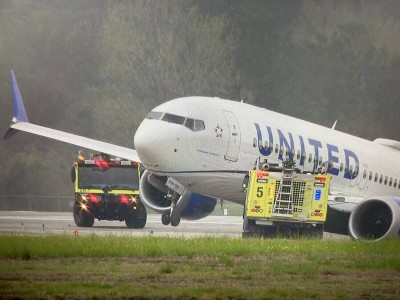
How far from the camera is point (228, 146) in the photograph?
34938mm

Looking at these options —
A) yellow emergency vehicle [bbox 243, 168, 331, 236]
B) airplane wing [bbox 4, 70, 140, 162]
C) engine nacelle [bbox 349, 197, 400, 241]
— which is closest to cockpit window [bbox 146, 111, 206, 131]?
yellow emergency vehicle [bbox 243, 168, 331, 236]

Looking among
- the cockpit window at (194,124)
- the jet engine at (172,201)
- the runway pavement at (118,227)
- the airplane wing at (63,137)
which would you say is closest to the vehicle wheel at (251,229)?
the runway pavement at (118,227)

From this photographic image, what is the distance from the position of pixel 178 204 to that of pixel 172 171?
8.03 feet

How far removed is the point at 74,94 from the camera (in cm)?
6328

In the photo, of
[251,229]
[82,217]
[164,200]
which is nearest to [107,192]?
[82,217]

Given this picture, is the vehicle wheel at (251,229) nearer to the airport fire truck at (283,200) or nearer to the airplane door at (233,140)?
the airport fire truck at (283,200)

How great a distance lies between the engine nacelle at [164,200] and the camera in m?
35.8

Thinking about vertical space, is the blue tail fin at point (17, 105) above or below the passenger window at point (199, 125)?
above

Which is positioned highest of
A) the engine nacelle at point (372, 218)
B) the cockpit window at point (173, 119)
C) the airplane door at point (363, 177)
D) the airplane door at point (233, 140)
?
the cockpit window at point (173, 119)

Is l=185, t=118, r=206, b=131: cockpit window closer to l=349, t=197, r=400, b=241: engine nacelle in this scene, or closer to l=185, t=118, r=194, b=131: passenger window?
l=185, t=118, r=194, b=131: passenger window

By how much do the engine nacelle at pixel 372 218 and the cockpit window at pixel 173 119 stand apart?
215 inches

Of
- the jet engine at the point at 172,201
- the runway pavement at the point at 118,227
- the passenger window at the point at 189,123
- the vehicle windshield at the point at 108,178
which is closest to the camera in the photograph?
the passenger window at the point at 189,123

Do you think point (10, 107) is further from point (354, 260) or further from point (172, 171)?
point (354, 260)

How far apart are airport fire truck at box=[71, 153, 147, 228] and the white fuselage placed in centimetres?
715
